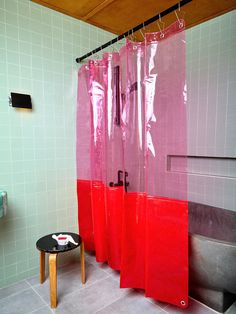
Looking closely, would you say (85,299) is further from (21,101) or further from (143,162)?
(21,101)

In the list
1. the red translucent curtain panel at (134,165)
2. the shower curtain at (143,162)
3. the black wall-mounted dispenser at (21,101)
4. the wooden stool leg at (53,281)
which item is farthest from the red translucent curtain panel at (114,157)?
the black wall-mounted dispenser at (21,101)

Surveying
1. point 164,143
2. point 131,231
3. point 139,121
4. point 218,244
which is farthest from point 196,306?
point 139,121

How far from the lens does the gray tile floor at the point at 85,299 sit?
62.3 inches

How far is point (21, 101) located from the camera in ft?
6.05

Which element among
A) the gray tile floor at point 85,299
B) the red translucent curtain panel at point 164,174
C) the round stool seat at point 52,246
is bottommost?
the gray tile floor at point 85,299

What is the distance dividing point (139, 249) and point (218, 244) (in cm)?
54

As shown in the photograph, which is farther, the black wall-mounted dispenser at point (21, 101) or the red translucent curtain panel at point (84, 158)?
the red translucent curtain panel at point (84, 158)

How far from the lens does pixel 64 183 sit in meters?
2.19

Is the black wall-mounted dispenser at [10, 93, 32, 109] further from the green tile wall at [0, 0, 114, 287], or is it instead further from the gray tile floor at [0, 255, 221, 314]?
the gray tile floor at [0, 255, 221, 314]

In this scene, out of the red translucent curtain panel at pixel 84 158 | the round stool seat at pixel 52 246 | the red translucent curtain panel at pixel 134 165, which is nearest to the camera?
the red translucent curtain panel at pixel 134 165

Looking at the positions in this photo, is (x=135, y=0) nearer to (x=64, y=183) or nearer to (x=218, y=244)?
(x=64, y=183)

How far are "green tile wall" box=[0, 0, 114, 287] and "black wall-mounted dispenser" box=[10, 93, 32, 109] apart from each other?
49 millimetres

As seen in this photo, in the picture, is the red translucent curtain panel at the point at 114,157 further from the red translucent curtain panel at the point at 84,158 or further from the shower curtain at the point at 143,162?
the red translucent curtain panel at the point at 84,158

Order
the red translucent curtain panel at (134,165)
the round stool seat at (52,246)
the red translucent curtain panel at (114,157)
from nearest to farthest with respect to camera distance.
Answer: the red translucent curtain panel at (134,165) < the round stool seat at (52,246) < the red translucent curtain panel at (114,157)
